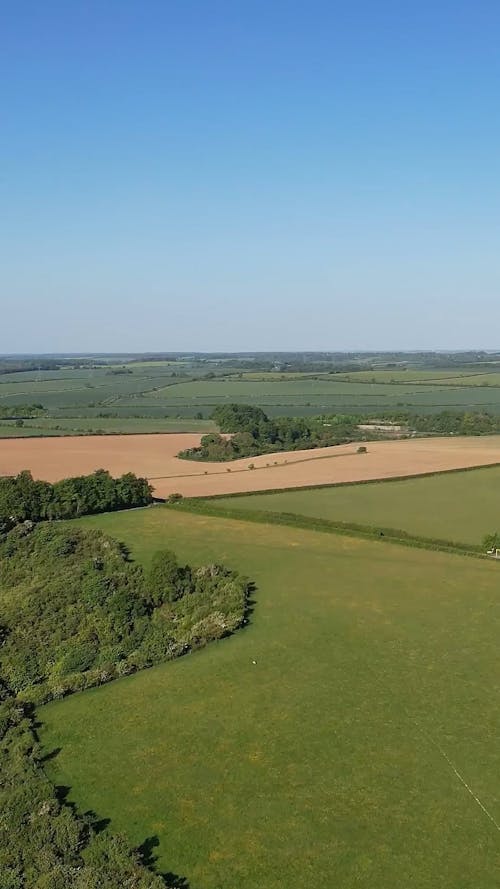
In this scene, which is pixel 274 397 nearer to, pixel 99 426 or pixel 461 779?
pixel 99 426

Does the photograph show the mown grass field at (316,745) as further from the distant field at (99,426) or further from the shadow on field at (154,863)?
the distant field at (99,426)

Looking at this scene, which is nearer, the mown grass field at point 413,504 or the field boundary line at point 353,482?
the mown grass field at point 413,504

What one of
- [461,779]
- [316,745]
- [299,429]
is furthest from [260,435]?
[461,779]

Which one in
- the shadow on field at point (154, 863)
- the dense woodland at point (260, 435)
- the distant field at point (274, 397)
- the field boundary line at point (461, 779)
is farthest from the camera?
the distant field at point (274, 397)

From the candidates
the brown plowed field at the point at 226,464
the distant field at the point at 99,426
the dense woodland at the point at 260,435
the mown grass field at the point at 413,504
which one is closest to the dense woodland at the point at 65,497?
the brown plowed field at the point at 226,464

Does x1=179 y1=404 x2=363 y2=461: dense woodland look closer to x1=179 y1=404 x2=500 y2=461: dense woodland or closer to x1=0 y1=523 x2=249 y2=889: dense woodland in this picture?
x1=179 y1=404 x2=500 y2=461: dense woodland
